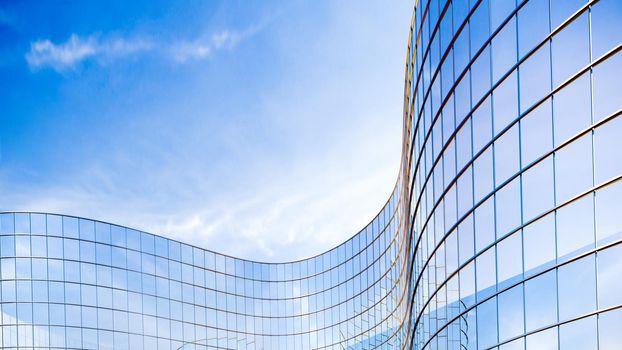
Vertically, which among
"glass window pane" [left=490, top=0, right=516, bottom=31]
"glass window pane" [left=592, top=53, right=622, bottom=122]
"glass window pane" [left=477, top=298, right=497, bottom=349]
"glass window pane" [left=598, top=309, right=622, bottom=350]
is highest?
"glass window pane" [left=490, top=0, right=516, bottom=31]

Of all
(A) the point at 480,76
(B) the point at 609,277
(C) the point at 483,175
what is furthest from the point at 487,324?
(A) the point at 480,76

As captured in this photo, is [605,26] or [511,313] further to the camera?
[511,313]

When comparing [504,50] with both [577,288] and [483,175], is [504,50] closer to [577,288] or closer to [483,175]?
[483,175]

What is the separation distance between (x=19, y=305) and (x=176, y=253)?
1589 centimetres

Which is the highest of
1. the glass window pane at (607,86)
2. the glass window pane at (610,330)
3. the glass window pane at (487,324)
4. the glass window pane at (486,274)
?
the glass window pane at (607,86)

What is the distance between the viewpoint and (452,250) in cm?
A: 2531

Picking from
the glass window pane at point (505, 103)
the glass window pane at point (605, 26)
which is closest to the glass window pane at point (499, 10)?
the glass window pane at point (505, 103)

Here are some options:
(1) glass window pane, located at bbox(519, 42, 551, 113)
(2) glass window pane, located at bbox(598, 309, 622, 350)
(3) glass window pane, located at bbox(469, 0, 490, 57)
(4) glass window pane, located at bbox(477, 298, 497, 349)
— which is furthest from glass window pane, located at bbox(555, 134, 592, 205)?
(3) glass window pane, located at bbox(469, 0, 490, 57)

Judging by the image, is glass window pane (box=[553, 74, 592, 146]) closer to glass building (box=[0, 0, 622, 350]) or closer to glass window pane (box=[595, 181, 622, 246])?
glass building (box=[0, 0, 622, 350])

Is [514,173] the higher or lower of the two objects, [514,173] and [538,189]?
the higher

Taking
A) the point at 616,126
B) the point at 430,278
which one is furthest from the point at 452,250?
the point at 616,126

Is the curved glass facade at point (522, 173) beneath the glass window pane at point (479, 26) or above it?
beneath

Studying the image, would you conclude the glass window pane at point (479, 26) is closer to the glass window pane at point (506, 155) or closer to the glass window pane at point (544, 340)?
the glass window pane at point (506, 155)

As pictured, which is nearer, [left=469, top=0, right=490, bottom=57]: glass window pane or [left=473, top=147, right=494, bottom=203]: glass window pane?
[left=473, top=147, right=494, bottom=203]: glass window pane
